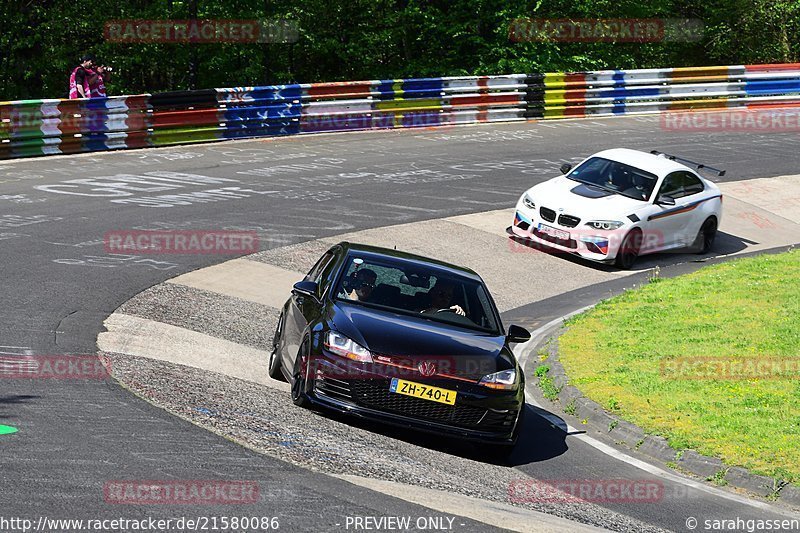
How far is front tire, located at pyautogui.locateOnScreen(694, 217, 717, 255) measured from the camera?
20.4 metres

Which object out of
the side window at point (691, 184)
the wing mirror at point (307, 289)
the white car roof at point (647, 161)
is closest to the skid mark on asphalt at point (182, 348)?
the wing mirror at point (307, 289)

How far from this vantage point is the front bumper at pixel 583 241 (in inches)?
735

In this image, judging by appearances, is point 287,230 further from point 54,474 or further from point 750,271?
point 54,474

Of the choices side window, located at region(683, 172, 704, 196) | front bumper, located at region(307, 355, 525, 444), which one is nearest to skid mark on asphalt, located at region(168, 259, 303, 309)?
front bumper, located at region(307, 355, 525, 444)

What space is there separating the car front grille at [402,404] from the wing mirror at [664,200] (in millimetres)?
10698

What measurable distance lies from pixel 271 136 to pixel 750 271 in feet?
42.1

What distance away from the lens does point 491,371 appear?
9734 millimetres

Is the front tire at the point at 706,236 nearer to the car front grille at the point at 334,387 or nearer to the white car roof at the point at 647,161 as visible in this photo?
the white car roof at the point at 647,161

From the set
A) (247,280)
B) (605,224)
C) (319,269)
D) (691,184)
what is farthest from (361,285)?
(691,184)

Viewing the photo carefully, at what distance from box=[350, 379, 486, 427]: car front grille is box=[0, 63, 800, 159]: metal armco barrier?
50.1 feet

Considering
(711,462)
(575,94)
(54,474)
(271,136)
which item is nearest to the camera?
(54,474)

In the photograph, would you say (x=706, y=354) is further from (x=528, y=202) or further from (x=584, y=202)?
(x=528, y=202)

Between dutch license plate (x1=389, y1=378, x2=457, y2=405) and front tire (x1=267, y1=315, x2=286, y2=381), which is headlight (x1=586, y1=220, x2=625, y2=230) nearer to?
front tire (x1=267, y1=315, x2=286, y2=381)

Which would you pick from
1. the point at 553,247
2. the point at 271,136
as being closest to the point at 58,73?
the point at 271,136
